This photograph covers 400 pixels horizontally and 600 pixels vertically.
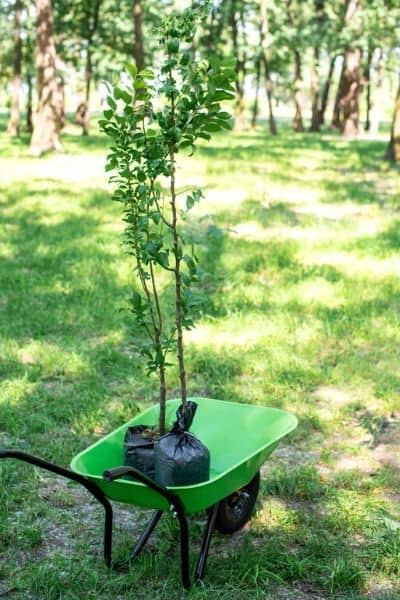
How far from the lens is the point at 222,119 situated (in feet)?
10.6

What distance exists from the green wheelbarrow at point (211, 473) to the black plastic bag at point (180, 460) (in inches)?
3.5

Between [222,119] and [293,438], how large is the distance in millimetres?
2200

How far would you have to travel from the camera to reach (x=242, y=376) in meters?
5.68

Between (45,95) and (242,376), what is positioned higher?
(45,95)

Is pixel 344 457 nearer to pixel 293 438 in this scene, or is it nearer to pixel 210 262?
pixel 293 438

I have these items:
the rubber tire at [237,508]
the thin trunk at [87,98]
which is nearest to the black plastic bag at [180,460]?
the rubber tire at [237,508]

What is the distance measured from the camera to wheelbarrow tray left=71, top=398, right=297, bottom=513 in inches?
121

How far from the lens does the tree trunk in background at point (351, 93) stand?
22.4m

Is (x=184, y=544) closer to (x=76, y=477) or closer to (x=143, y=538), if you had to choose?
(x=143, y=538)

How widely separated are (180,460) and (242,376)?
252 centimetres

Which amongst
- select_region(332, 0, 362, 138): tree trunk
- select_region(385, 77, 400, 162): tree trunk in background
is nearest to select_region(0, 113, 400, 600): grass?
select_region(385, 77, 400, 162): tree trunk in background

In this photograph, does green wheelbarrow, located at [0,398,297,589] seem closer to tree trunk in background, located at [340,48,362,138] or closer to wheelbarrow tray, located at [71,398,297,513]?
wheelbarrow tray, located at [71,398,297,513]

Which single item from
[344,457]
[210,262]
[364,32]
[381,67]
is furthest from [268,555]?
[381,67]

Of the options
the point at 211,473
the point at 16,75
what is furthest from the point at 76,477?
the point at 16,75
